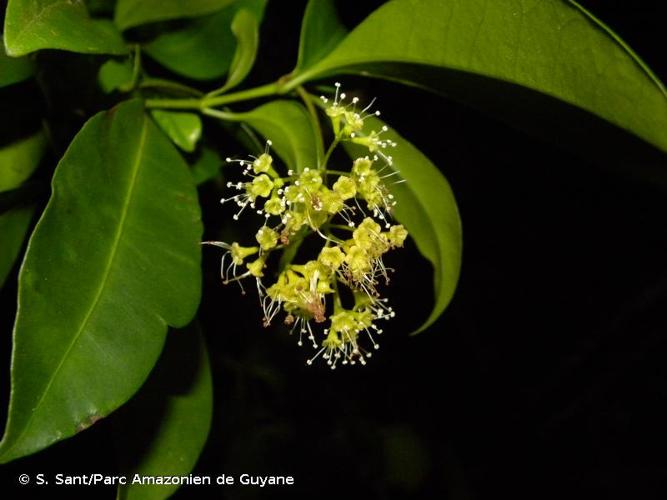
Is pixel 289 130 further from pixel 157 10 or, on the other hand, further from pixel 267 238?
pixel 157 10

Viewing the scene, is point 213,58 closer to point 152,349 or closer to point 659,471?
point 152,349

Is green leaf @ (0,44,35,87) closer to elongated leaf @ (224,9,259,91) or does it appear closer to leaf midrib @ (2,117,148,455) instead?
leaf midrib @ (2,117,148,455)

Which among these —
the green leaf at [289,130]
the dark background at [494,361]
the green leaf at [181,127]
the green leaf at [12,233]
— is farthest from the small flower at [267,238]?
the dark background at [494,361]

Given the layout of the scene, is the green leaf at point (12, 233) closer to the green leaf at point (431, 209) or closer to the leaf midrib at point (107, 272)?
the leaf midrib at point (107, 272)

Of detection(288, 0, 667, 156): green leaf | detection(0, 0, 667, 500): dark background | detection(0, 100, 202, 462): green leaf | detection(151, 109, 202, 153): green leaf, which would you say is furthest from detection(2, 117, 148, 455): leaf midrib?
detection(0, 0, 667, 500): dark background

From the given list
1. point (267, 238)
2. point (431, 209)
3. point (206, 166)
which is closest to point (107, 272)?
point (267, 238)
